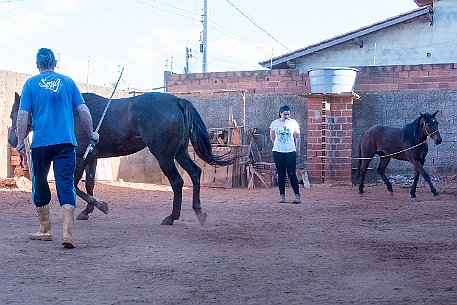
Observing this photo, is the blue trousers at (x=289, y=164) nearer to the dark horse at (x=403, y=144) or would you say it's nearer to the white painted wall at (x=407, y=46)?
the dark horse at (x=403, y=144)

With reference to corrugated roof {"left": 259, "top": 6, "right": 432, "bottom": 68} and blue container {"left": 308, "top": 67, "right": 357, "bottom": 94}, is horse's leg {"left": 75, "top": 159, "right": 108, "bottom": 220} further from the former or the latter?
corrugated roof {"left": 259, "top": 6, "right": 432, "bottom": 68}

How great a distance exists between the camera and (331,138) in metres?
15.9

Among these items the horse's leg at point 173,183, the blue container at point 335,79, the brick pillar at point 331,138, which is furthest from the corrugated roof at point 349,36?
the horse's leg at point 173,183

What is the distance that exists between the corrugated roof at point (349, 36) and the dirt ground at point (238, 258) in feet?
38.9

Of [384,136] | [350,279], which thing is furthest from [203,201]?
[350,279]

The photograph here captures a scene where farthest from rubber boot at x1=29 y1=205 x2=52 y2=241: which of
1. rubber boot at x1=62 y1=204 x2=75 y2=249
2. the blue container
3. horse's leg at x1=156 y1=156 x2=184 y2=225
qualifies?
the blue container

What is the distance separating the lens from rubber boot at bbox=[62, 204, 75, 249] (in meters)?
6.29

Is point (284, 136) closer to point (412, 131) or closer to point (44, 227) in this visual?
point (412, 131)

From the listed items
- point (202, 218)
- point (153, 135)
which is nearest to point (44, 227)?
point (153, 135)

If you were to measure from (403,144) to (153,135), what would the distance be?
22.7 ft

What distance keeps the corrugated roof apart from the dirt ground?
11.9m

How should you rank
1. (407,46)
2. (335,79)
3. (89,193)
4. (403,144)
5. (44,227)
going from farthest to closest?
1. (407,46)
2. (335,79)
3. (403,144)
4. (89,193)
5. (44,227)

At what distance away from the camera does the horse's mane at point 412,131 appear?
523 inches

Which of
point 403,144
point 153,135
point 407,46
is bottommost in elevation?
point 403,144
